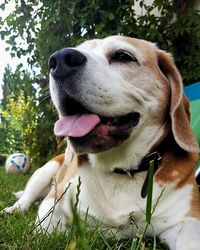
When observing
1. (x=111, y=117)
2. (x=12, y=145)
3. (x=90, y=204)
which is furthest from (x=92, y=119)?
(x=12, y=145)

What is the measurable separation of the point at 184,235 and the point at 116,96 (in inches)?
25.9

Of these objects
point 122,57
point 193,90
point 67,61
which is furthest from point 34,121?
point 67,61

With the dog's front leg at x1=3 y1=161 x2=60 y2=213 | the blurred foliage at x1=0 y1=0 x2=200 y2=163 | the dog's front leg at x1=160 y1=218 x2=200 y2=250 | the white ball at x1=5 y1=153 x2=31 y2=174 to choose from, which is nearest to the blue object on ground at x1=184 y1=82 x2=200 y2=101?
the blurred foliage at x1=0 y1=0 x2=200 y2=163

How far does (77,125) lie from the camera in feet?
6.29

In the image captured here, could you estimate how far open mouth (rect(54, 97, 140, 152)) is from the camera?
1.90m

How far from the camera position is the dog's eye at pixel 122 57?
2.21 m

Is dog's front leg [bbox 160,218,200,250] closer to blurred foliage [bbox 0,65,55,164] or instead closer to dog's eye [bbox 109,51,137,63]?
dog's eye [bbox 109,51,137,63]

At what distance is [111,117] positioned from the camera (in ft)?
6.49

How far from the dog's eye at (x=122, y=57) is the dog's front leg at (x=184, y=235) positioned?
0.84 m

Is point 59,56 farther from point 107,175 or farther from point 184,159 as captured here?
point 184,159

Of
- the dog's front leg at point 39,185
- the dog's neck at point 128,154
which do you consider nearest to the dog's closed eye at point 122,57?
the dog's neck at point 128,154

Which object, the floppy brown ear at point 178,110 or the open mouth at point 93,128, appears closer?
the open mouth at point 93,128

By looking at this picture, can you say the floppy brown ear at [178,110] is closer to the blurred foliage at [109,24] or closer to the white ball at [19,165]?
the blurred foliage at [109,24]

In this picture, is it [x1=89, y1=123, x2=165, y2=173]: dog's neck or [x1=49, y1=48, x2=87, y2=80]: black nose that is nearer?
[x1=49, y1=48, x2=87, y2=80]: black nose
